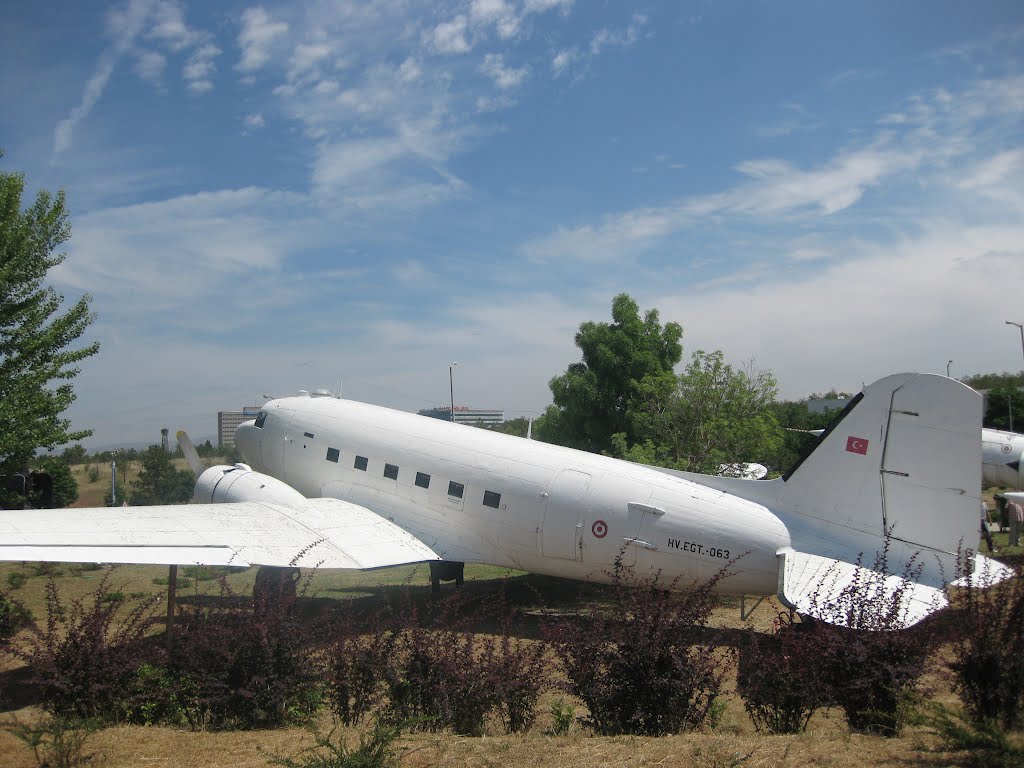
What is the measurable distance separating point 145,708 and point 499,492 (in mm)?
6852

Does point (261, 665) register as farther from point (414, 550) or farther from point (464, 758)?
point (414, 550)

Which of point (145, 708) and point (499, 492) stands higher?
point (499, 492)

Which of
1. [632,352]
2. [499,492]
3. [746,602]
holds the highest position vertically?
[632,352]

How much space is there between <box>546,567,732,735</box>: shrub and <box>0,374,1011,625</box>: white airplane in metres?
1.50

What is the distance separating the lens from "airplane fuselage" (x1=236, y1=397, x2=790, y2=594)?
11352 mm

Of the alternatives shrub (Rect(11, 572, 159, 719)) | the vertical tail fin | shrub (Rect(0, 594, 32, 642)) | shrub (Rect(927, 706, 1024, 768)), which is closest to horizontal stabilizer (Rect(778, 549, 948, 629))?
the vertical tail fin

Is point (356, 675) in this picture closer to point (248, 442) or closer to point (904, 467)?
point (904, 467)

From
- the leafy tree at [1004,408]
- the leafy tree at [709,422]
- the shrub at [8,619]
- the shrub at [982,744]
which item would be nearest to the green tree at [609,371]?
the leafy tree at [709,422]

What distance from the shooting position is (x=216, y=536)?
1083 centimetres

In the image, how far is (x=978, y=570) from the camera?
10117 millimetres

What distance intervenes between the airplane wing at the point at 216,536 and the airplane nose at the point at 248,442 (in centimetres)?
437

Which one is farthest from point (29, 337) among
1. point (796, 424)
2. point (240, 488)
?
point (796, 424)

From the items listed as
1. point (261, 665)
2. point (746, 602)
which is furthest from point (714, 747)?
point (746, 602)

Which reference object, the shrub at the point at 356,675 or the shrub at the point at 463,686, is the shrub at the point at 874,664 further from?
the shrub at the point at 356,675
